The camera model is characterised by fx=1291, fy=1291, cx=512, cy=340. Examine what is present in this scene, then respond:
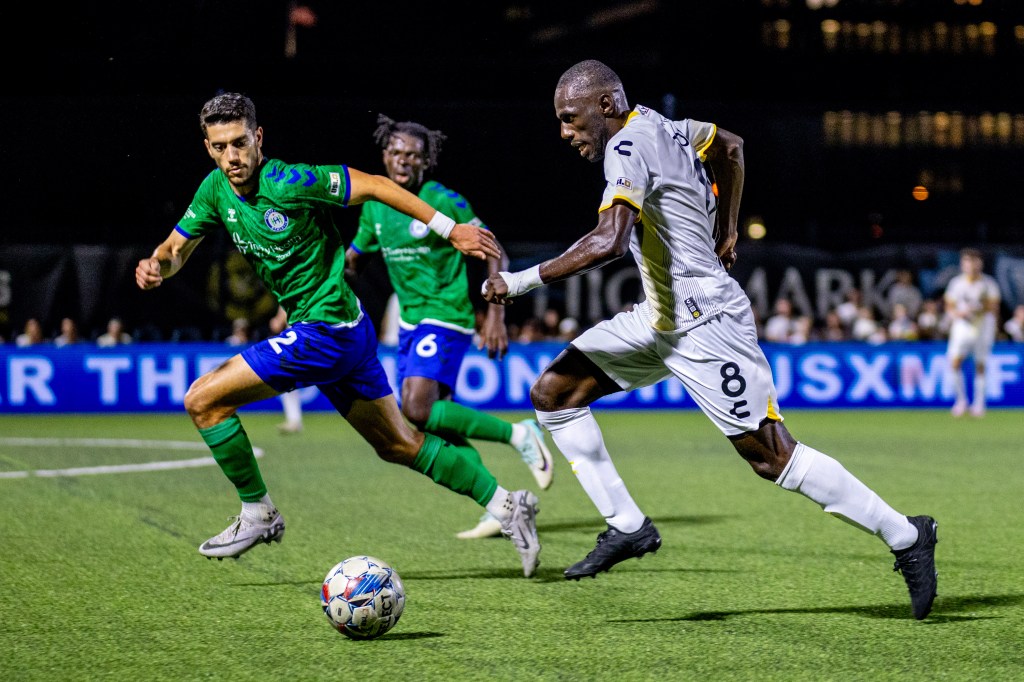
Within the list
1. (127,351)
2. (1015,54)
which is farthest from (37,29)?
(1015,54)

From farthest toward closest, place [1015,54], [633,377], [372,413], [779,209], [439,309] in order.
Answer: [1015,54]
[779,209]
[439,309]
[372,413]
[633,377]

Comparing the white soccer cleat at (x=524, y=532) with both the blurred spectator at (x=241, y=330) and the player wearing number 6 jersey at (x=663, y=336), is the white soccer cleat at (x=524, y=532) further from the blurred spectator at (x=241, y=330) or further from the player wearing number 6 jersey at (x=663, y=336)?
the blurred spectator at (x=241, y=330)

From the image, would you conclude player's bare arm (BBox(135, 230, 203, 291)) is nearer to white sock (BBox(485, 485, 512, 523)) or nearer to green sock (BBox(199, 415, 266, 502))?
green sock (BBox(199, 415, 266, 502))

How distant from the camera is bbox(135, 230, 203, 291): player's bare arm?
570 cm

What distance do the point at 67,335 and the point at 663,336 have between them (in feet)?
44.3

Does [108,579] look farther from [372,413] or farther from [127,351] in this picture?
[127,351]

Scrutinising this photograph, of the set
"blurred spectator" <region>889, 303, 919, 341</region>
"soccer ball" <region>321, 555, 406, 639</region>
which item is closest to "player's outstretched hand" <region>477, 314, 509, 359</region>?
"soccer ball" <region>321, 555, 406, 639</region>

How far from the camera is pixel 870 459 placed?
37.9 feet

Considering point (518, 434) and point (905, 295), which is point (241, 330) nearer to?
point (905, 295)

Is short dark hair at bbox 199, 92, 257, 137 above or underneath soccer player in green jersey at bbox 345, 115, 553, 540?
above

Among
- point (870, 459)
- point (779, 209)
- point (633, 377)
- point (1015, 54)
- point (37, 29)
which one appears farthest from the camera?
point (1015, 54)

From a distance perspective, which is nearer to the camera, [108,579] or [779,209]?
[108,579]

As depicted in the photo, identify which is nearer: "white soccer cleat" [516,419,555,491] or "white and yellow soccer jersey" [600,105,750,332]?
"white and yellow soccer jersey" [600,105,750,332]

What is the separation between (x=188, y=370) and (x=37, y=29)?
11.3 metres
